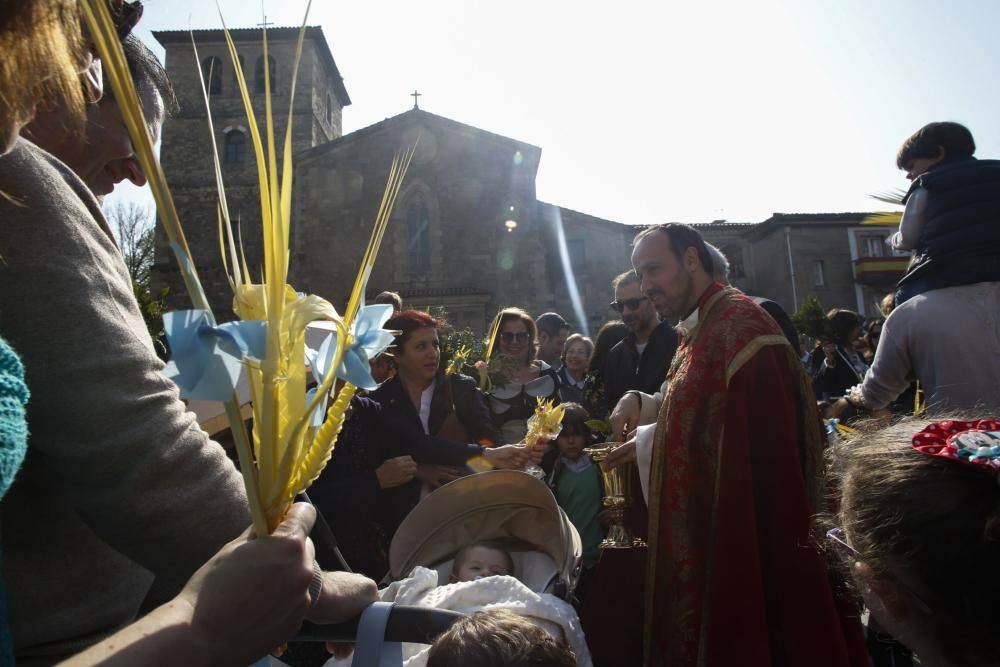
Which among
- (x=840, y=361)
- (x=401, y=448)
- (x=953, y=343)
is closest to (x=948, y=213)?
(x=953, y=343)

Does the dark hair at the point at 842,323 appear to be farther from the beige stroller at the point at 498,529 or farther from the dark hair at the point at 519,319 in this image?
the beige stroller at the point at 498,529

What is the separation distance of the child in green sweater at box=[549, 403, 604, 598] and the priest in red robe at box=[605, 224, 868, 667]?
139 cm

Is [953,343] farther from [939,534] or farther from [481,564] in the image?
[481,564]

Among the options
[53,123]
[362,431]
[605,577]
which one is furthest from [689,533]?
[53,123]

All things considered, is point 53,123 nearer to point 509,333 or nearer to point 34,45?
point 34,45

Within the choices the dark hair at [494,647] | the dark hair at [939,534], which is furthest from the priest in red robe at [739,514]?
the dark hair at [939,534]

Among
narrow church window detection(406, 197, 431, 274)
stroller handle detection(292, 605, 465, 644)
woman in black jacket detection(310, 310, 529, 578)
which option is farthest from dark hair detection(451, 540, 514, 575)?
narrow church window detection(406, 197, 431, 274)

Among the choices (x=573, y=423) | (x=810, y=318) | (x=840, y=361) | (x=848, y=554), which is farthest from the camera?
(x=810, y=318)

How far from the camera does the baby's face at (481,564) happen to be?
3084 mm

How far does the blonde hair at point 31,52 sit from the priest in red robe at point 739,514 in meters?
2.40

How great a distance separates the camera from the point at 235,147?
29.9 metres

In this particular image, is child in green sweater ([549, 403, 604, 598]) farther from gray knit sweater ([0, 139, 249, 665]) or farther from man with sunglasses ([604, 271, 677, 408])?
gray knit sweater ([0, 139, 249, 665])

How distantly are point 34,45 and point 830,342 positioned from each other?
8.39 meters

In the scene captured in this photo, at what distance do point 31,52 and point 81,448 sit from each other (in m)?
0.59
